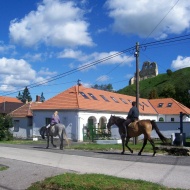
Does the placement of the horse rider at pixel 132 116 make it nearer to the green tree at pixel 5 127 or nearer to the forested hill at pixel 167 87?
the green tree at pixel 5 127

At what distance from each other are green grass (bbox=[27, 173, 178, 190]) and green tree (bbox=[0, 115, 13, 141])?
2653 cm

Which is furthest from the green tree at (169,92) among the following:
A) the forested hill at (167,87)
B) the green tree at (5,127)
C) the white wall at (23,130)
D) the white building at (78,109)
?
the green tree at (5,127)

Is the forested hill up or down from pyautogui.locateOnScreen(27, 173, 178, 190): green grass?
up

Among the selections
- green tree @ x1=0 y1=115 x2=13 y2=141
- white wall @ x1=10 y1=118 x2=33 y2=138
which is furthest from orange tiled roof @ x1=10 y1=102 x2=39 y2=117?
green tree @ x1=0 y1=115 x2=13 y2=141

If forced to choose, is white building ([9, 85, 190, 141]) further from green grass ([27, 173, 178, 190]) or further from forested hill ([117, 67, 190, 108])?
forested hill ([117, 67, 190, 108])

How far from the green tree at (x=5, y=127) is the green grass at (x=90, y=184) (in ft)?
87.0

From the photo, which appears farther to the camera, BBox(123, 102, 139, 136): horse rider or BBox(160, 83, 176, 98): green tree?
BBox(160, 83, 176, 98): green tree

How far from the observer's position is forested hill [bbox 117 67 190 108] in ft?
270

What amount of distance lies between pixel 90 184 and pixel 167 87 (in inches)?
3140

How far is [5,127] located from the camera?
34.7 meters

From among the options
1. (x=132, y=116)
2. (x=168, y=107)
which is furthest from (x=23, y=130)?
(x=132, y=116)

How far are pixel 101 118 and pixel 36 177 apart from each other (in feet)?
111

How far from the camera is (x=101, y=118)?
143ft

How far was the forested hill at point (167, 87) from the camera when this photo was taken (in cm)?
8238
